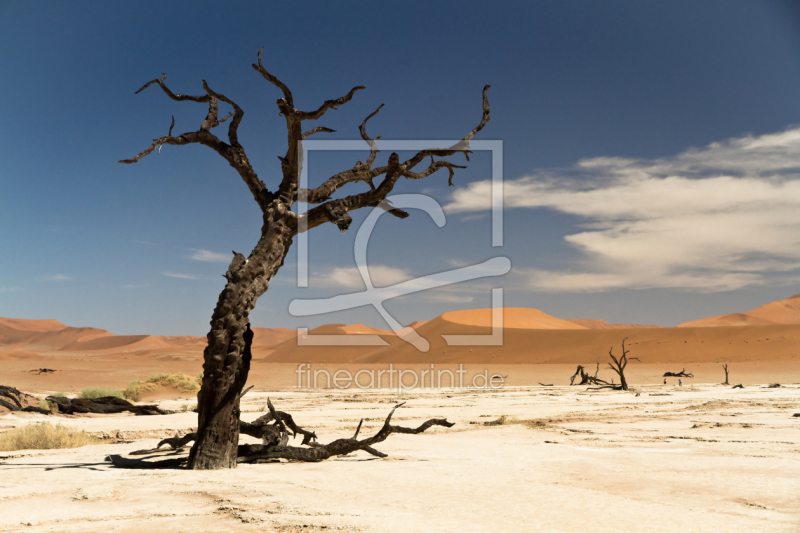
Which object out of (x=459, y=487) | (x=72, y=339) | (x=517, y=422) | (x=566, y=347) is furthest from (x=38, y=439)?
(x=72, y=339)

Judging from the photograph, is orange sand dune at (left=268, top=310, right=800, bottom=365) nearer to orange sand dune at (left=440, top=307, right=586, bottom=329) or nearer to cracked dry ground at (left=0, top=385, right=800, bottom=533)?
orange sand dune at (left=440, top=307, right=586, bottom=329)

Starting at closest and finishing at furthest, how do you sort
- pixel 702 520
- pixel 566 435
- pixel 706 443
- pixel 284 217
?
pixel 702 520, pixel 284 217, pixel 706 443, pixel 566 435

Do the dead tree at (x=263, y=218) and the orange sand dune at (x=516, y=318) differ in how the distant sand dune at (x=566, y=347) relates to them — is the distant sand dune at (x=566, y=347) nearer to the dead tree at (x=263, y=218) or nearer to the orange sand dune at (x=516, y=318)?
the orange sand dune at (x=516, y=318)

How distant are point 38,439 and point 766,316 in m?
160

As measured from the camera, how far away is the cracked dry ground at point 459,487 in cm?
421

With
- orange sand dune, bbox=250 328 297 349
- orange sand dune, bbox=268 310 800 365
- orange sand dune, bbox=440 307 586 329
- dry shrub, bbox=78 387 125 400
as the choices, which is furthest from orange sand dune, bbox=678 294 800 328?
dry shrub, bbox=78 387 125 400

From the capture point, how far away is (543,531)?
396 cm

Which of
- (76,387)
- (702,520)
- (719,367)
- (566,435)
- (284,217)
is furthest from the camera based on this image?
(719,367)

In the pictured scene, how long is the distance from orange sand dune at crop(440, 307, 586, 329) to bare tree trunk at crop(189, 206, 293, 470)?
98.7m

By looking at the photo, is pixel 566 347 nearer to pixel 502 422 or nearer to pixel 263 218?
pixel 502 422

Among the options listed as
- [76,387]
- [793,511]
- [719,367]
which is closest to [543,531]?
[793,511]

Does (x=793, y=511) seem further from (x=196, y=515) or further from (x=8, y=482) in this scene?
(x=8, y=482)

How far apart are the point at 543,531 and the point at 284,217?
4509 mm

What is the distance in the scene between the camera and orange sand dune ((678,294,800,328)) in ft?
433
